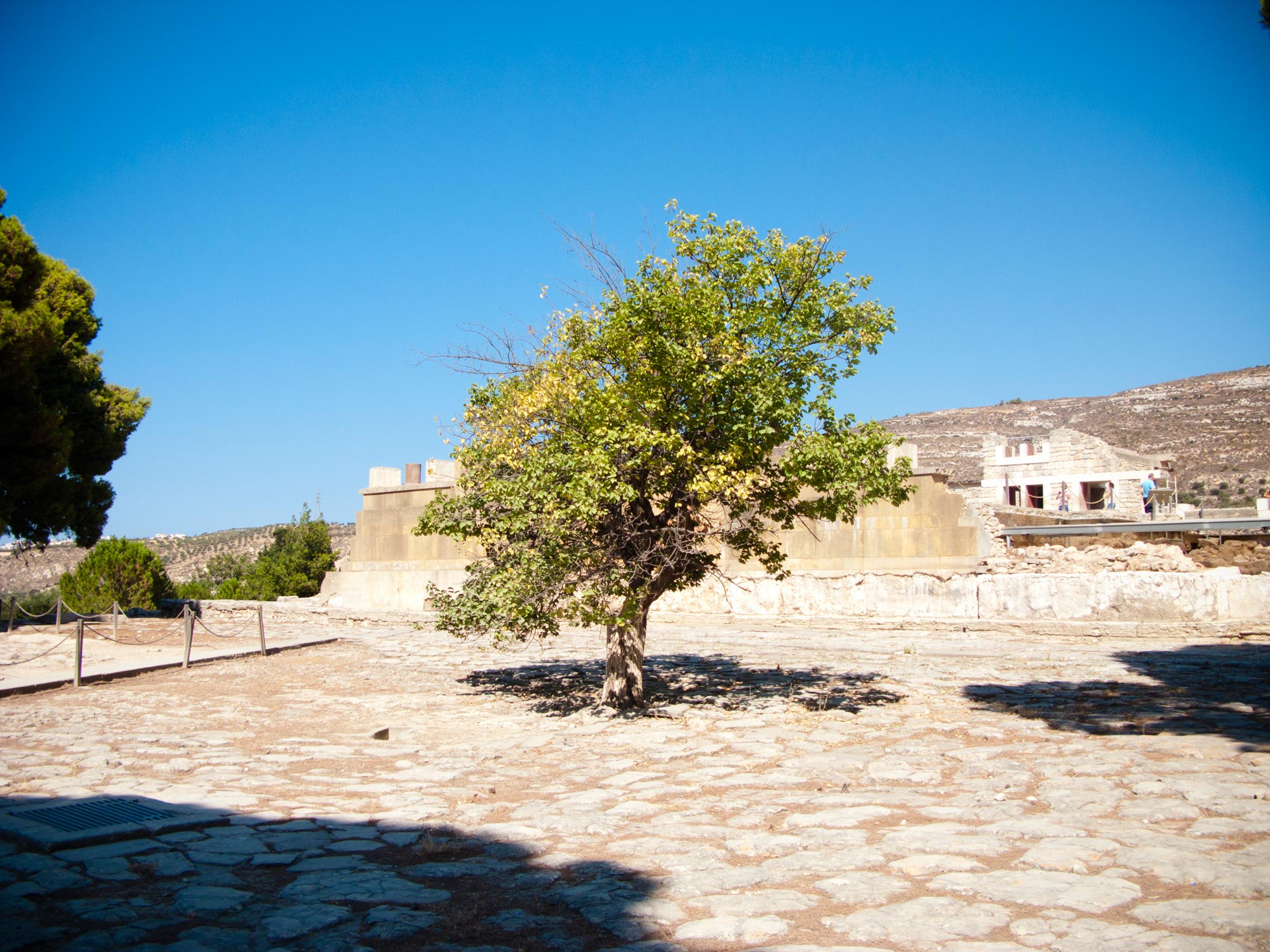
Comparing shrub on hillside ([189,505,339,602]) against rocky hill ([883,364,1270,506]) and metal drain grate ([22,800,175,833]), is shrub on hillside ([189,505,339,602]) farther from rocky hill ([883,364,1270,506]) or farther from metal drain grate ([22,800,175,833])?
rocky hill ([883,364,1270,506])

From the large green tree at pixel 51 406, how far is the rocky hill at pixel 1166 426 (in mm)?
41591

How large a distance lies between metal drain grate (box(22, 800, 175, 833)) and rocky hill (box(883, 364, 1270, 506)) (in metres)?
48.8

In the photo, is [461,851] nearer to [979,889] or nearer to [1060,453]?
[979,889]

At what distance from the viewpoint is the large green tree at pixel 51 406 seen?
1591 centimetres

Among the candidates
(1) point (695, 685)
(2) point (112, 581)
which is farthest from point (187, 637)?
(2) point (112, 581)

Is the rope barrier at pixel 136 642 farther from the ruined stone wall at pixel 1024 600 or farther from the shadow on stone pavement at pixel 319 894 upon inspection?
the shadow on stone pavement at pixel 319 894

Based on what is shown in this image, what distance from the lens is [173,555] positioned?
62.9 meters

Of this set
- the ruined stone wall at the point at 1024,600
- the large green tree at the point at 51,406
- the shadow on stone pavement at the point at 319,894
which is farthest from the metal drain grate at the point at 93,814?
the large green tree at the point at 51,406

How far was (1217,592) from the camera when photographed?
42.7 feet

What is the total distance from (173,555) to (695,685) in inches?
2462

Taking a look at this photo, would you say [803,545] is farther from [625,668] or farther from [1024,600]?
[625,668]

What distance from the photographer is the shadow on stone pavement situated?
3.41 metres

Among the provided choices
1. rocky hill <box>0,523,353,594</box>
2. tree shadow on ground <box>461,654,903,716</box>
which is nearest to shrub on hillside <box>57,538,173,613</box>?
tree shadow on ground <box>461,654,903,716</box>

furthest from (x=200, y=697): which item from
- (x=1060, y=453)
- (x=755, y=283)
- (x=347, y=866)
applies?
(x=1060, y=453)
